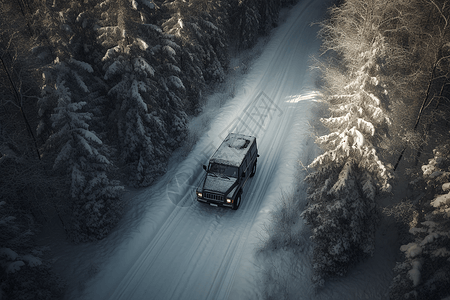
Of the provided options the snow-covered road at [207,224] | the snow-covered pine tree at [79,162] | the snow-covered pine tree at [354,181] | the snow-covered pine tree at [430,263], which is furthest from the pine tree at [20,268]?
the snow-covered pine tree at [430,263]

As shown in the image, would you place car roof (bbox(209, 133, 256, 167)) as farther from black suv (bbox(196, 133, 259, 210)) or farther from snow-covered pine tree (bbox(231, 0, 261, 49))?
snow-covered pine tree (bbox(231, 0, 261, 49))

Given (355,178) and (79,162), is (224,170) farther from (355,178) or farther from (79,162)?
(79,162)

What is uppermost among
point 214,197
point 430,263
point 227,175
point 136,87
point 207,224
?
point 136,87

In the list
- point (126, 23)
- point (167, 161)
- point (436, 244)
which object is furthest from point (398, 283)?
point (126, 23)

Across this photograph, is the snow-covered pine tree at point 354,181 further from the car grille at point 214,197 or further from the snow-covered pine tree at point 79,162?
the snow-covered pine tree at point 79,162

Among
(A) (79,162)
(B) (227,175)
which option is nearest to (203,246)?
(B) (227,175)

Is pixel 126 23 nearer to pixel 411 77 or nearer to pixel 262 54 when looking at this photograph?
pixel 411 77
